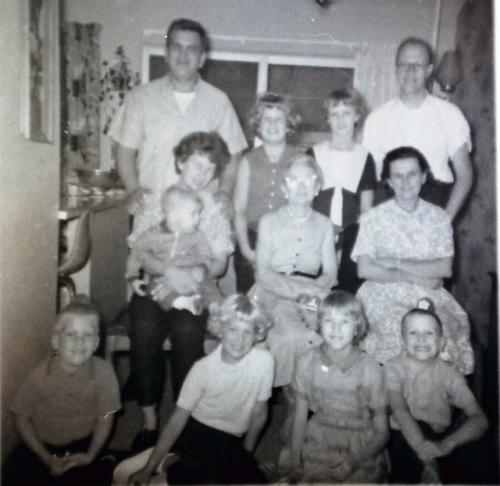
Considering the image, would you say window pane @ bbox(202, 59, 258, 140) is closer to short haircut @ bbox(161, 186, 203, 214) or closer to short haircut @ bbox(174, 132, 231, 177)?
short haircut @ bbox(174, 132, 231, 177)

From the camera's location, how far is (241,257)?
5.55ft

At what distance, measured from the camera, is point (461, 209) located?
1.75 metres

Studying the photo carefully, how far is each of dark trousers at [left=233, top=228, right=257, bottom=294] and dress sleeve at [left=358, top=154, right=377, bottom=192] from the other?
38 cm

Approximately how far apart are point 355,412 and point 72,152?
4.50ft

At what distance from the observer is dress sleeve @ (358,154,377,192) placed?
5.49ft

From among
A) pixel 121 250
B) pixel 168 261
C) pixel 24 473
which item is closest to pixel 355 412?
pixel 168 261

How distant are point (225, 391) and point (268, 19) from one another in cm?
115

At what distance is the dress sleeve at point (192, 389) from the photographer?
4.20 feet

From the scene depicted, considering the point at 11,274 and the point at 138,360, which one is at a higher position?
the point at 11,274

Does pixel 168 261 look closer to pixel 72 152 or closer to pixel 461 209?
pixel 72 152

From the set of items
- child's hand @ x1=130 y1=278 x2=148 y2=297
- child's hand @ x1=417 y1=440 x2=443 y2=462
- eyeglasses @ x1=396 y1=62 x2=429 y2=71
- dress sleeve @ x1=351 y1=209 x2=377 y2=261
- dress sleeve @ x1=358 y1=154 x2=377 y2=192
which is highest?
eyeglasses @ x1=396 y1=62 x2=429 y2=71

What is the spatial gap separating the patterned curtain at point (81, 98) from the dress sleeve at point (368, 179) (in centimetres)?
94

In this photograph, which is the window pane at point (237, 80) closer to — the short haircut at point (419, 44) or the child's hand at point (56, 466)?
the short haircut at point (419, 44)

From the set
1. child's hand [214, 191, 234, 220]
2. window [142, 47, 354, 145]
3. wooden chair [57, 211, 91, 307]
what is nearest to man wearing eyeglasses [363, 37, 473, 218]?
window [142, 47, 354, 145]
